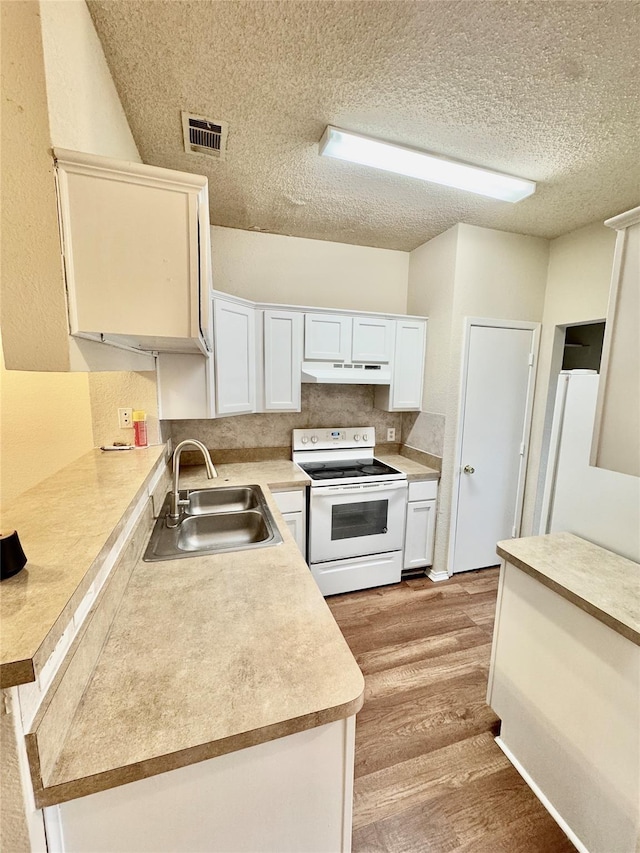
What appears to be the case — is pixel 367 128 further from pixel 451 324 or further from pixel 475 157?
pixel 451 324

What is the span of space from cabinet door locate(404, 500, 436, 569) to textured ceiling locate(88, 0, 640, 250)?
7.10 ft

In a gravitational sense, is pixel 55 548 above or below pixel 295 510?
above

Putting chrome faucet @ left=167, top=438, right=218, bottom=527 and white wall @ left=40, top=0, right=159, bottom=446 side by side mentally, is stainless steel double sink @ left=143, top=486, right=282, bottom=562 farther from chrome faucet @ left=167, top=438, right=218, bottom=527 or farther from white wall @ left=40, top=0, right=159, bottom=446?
white wall @ left=40, top=0, right=159, bottom=446

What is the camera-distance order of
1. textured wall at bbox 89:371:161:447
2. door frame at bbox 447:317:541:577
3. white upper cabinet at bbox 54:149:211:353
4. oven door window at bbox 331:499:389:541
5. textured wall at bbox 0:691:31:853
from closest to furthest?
textured wall at bbox 0:691:31:853
white upper cabinet at bbox 54:149:211:353
textured wall at bbox 89:371:161:447
oven door window at bbox 331:499:389:541
door frame at bbox 447:317:541:577

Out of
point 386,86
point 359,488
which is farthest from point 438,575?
point 386,86

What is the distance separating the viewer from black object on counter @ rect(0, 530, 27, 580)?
2.17ft

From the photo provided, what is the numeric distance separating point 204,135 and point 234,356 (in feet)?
3.77

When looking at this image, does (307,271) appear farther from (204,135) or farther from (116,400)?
(116,400)

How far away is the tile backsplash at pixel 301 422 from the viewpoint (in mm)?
2650

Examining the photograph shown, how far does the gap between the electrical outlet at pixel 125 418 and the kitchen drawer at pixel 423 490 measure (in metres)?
Result: 1.99

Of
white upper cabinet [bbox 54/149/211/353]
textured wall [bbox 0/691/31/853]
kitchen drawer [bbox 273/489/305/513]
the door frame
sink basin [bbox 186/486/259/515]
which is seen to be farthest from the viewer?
the door frame

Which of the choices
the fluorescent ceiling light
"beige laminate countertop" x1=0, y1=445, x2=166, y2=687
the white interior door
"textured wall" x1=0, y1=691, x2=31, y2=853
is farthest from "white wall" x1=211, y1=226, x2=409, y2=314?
"textured wall" x1=0, y1=691, x2=31, y2=853

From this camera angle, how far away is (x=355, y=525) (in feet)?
8.11

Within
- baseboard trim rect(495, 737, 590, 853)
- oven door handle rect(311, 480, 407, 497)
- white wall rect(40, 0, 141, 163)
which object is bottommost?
baseboard trim rect(495, 737, 590, 853)
